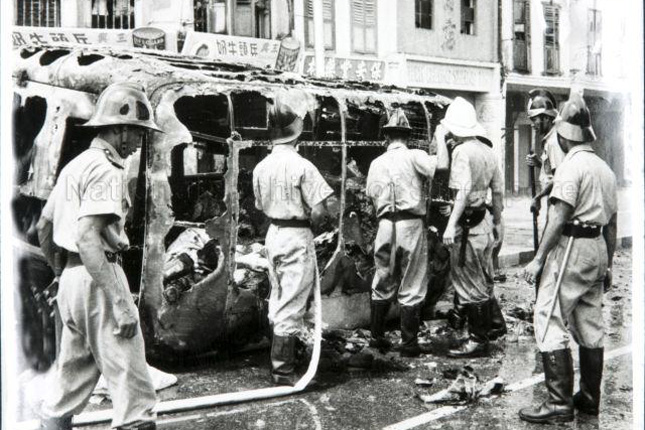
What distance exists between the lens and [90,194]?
3.43 meters

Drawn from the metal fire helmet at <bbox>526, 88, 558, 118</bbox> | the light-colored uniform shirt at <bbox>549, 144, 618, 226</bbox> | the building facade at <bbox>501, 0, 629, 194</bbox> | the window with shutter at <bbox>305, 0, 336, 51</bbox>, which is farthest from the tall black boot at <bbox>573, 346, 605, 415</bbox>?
the building facade at <bbox>501, 0, 629, 194</bbox>

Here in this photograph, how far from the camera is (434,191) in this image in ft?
26.0

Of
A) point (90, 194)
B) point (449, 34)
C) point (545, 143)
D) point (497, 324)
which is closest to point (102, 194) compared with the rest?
point (90, 194)

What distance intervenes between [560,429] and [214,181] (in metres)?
3.39

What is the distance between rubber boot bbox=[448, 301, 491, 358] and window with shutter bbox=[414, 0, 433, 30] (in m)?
11.2

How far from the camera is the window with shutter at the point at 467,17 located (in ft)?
60.1

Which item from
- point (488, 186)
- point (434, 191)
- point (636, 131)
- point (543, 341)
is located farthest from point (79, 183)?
point (434, 191)

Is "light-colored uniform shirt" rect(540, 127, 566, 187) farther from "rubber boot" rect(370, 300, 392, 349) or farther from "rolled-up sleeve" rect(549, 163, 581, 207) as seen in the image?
Answer: "rolled-up sleeve" rect(549, 163, 581, 207)

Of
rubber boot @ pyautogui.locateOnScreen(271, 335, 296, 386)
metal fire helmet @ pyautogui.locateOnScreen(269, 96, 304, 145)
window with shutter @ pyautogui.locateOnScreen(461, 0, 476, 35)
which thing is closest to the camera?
rubber boot @ pyautogui.locateOnScreen(271, 335, 296, 386)

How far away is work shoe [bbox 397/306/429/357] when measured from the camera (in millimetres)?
6219

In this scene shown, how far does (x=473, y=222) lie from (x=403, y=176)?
741 millimetres

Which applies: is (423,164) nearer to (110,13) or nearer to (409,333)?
(409,333)

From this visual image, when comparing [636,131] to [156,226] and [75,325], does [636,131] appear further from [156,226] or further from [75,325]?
[156,226]

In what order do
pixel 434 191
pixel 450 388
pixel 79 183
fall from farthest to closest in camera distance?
pixel 434 191 < pixel 450 388 < pixel 79 183
